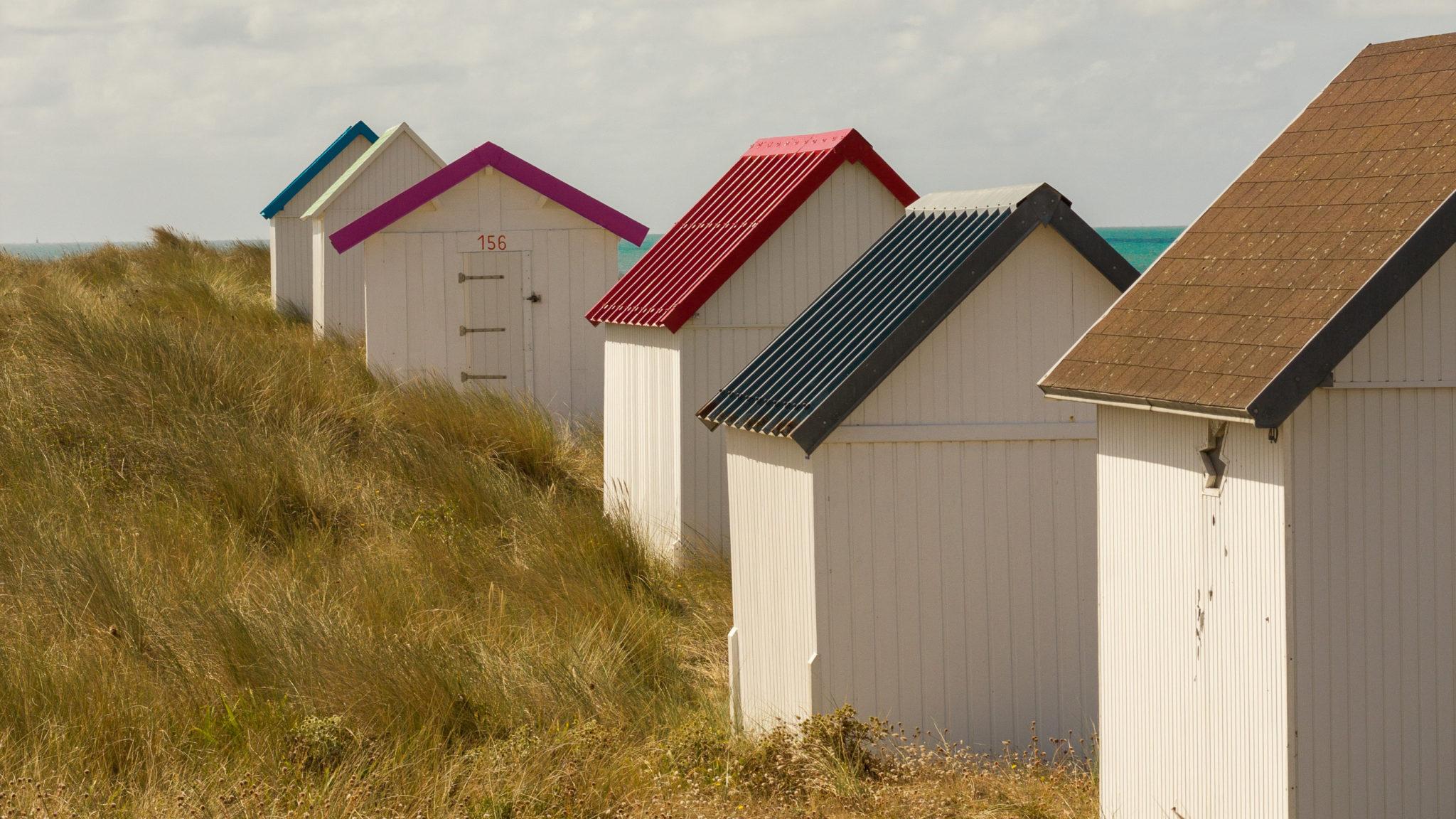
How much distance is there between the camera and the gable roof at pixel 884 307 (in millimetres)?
6738

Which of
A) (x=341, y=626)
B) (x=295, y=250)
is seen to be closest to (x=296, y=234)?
(x=295, y=250)

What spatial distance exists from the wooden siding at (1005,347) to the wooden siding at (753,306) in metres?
3.41

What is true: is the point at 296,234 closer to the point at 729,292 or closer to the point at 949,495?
the point at 729,292

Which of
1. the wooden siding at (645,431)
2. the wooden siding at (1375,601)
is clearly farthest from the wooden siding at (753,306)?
the wooden siding at (1375,601)

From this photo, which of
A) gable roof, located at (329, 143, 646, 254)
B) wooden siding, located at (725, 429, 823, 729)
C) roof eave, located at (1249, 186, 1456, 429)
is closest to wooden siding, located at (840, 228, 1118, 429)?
wooden siding, located at (725, 429, 823, 729)

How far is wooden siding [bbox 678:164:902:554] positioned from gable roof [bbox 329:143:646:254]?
6.69m

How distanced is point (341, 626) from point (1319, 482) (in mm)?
5159

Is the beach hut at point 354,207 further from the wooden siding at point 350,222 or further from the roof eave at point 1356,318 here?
the roof eave at point 1356,318

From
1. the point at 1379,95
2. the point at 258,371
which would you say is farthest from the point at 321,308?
the point at 1379,95

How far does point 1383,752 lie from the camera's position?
15.0 ft

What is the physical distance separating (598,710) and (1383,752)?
3861mm

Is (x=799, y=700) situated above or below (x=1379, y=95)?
below

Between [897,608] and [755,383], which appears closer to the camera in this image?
[897,608]

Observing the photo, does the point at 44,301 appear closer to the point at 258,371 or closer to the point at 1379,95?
the point at 258,371
